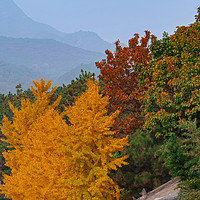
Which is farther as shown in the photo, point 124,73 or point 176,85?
point 124,73

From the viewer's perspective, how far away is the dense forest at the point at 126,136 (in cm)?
1043

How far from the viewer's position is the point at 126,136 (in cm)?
1170

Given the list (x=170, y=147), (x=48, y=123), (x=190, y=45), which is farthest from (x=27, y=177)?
(x=190, y=45)

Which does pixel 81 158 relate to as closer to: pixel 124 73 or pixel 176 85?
pixel 176 85

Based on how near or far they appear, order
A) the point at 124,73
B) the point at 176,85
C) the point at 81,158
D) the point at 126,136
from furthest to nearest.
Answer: the point at 124,73, the point at 176,85, the point at 126,136, the point at 81,158

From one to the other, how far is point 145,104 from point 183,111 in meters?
2.42

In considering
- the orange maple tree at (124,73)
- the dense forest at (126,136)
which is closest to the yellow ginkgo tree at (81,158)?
the dense forest at (126,136)

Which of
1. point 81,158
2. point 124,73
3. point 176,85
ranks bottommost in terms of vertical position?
point 81,158

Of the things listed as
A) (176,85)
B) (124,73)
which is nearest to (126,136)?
(176,85)

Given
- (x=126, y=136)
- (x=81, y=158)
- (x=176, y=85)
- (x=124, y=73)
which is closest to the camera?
(x=81, y=158)

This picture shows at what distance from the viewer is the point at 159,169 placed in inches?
547

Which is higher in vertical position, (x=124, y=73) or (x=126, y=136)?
(x=124, y=73)

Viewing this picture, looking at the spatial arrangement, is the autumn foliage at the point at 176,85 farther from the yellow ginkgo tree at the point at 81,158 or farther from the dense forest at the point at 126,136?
the yellow ginkgo tree at the point at 81,158

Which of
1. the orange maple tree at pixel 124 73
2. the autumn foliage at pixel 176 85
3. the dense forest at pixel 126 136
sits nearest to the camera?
the dense forest at pixel 126 136
